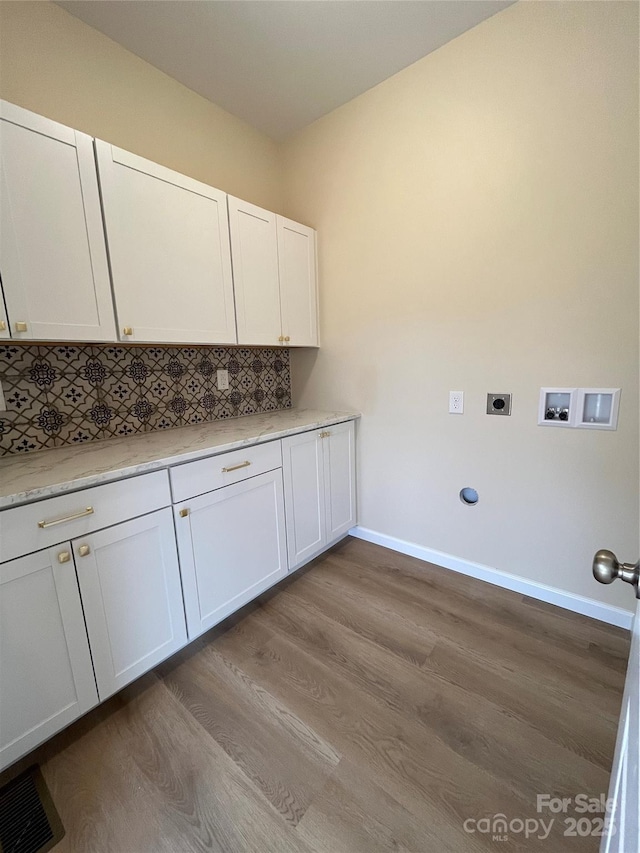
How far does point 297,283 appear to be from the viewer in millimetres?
2254

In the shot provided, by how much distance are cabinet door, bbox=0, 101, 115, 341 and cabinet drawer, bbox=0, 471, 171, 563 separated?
62cm

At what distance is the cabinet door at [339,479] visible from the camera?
7.16ft

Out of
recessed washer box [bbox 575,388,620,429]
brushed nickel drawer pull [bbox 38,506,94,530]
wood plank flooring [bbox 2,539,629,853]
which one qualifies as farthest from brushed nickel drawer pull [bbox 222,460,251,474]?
recessed washer box [bbox 575,388,620,429]

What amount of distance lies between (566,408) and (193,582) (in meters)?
1.89

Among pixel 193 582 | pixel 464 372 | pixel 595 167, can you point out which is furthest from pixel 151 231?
pixel 595 167

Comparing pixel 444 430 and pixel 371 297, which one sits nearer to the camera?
pixel 444 430

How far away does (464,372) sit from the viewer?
1874 millimetres

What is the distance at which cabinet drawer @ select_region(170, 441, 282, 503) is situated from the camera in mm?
1400

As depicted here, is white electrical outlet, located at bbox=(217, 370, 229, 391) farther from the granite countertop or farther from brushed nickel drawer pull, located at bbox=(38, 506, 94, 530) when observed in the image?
brushed nickel drawer pull, located at bbox=(38, 506, 94, 530)

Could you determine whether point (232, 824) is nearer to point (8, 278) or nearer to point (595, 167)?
point (8, 278)

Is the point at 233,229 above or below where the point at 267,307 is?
above

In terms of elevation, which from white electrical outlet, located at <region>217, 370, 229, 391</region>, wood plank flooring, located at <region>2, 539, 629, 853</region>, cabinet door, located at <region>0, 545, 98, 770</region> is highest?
white electrical outlet, located at <region>217, 370, 229, 391</region>

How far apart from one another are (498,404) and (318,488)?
1122 mm

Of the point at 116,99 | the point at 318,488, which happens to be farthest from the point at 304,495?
the point at 116,99
